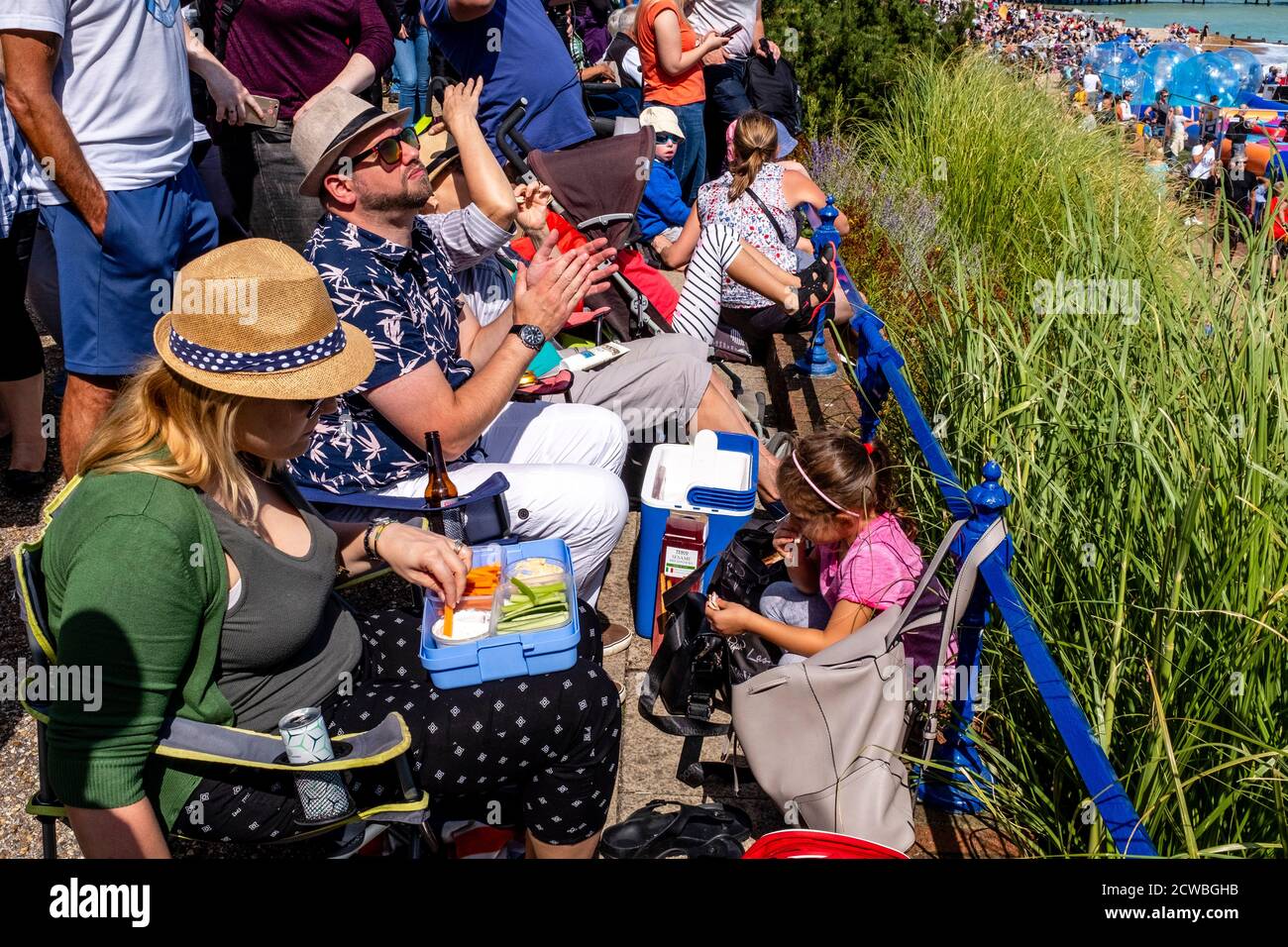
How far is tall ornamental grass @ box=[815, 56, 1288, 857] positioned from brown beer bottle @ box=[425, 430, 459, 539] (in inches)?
56.8

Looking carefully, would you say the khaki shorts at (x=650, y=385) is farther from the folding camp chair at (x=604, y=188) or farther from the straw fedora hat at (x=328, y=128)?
the straw fedora hat at (x=328, y=128)

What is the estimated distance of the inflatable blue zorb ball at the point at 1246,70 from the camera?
5091cm

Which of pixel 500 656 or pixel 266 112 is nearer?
pixel 500 656

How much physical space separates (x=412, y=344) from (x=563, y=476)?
62 centimetres

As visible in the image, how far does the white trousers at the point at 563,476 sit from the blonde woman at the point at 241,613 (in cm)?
66

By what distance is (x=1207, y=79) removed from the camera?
49.9m

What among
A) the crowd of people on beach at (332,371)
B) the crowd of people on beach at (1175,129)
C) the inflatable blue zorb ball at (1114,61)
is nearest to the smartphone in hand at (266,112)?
the crowd of people on beach at (332,371)

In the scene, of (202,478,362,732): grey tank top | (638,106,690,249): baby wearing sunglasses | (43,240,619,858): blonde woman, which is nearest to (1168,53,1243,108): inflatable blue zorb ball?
(638,106,690,249): baby wearing sunglasses

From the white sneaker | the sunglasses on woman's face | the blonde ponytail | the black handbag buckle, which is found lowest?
the white sneaker

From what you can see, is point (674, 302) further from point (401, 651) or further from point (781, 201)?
point (401, 651)

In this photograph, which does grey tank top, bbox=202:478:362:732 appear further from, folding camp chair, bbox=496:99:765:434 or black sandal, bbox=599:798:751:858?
A: folding camp chair, bbox=496:99:765:434

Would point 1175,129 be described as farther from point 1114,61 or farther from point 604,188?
point 604,188

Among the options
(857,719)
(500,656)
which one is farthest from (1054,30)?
(500,656)

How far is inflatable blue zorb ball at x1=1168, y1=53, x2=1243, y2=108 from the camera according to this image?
48.9 metres
